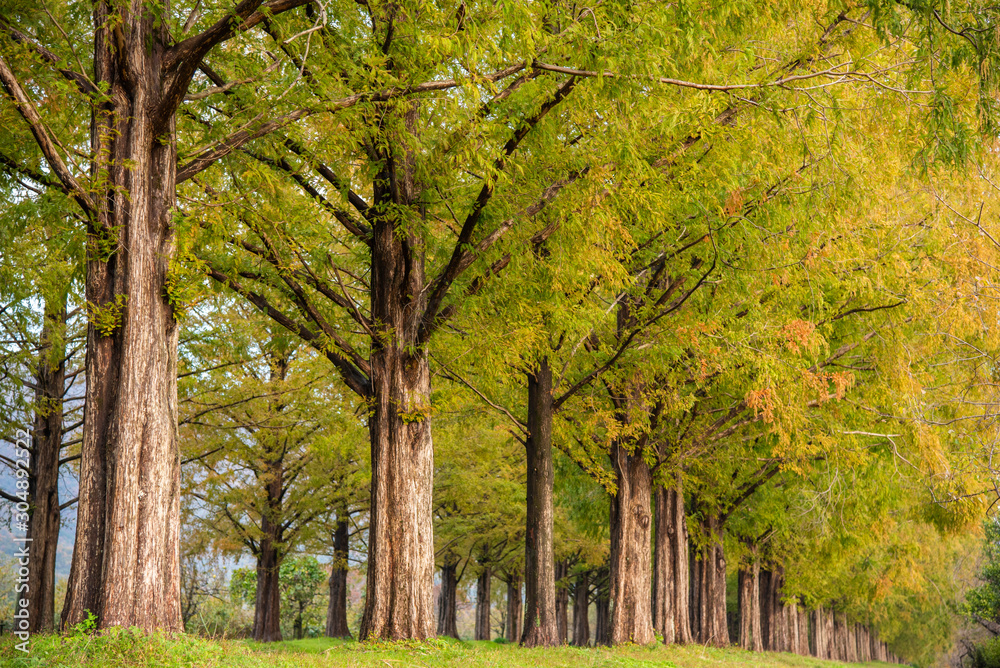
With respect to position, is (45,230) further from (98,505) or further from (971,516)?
(971,516)

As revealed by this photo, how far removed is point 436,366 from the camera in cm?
1383

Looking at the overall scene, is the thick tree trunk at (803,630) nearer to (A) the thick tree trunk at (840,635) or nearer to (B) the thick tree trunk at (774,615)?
(B) the thick tree trunk at (774,615)

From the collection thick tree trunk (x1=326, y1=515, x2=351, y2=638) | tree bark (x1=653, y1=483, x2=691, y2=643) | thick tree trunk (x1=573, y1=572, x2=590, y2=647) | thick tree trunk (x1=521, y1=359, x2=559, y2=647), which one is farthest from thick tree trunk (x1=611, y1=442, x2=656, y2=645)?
thick tree trunk (x1=573, y1=572, x2=590, y2=647)

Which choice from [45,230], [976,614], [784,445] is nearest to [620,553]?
[784,445]

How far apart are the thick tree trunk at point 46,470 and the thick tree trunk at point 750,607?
23011 mm

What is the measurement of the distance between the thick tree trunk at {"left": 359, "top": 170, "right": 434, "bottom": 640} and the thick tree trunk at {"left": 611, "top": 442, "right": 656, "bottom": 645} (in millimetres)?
7369

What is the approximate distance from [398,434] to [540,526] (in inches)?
187

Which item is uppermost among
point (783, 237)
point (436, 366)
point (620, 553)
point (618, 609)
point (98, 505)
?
point (783, 237)

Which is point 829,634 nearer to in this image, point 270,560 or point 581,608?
point 581,608

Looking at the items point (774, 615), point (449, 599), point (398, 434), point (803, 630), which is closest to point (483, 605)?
point (449, 599)

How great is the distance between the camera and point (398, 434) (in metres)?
10.8

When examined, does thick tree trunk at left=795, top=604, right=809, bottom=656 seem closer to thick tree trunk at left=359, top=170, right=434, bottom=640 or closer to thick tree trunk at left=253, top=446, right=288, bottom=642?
thick tree trunk at left=253, top=446, right=288, bottom=642

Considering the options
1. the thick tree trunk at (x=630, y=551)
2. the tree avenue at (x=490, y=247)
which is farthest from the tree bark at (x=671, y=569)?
the thick tree trunk at (x=630, y=551)

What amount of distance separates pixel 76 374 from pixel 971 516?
685 inches
